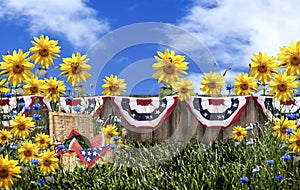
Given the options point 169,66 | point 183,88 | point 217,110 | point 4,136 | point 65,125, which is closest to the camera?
point 169,66

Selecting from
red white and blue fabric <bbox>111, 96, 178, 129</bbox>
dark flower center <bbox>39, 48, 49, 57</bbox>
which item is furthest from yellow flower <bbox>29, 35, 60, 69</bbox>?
red white and blue fabric <bbox>111, 96, 178, 129</bbox>

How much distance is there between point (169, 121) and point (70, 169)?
3612mm

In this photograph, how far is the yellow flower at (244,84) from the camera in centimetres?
418

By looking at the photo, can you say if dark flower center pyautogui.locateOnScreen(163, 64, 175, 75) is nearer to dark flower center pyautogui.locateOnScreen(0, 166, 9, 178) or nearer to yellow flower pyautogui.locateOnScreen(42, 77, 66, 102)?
dark flower center pyautogui.locateOnScreen(0, 166, 9, 178)

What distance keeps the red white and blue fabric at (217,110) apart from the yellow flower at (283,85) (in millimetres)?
4509

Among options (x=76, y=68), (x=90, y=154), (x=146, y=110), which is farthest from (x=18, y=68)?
(x=146, y=110)

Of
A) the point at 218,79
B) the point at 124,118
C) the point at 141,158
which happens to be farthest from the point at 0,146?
the point at 124,118

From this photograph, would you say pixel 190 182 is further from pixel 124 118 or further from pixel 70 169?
pixel 124 118

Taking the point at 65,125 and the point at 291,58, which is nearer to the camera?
the point at 291,58

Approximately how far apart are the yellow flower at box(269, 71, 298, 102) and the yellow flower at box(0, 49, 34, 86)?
190 centimetres

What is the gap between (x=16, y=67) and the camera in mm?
3695

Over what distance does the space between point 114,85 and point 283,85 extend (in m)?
1.46

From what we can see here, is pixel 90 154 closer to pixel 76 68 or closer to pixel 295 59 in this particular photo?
pixel 76 68

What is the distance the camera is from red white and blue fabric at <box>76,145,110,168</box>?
5.31 m
